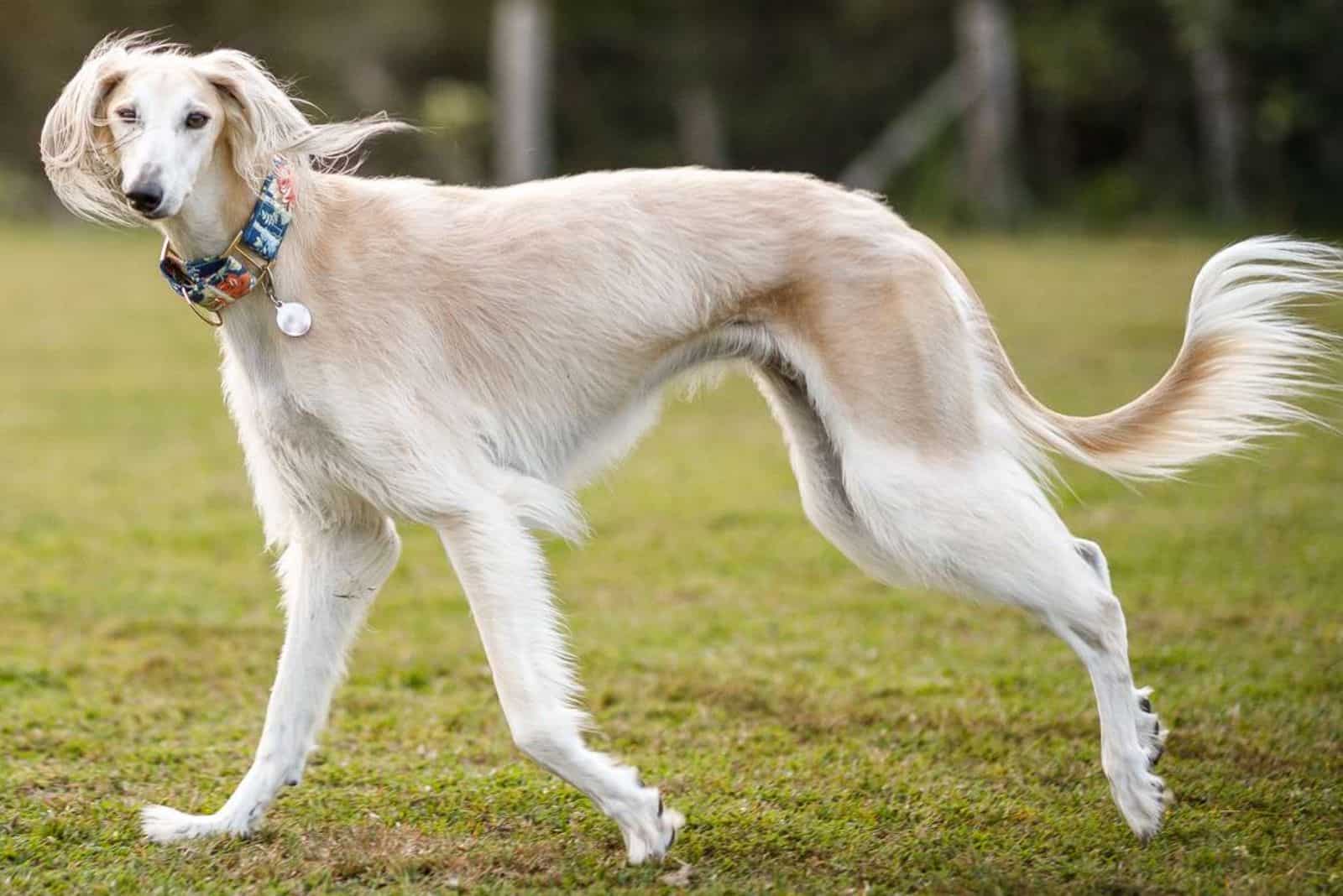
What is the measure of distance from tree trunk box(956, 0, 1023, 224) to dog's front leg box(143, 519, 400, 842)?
22.0 metres

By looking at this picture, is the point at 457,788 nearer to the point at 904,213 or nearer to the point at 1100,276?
the point at 1100,276

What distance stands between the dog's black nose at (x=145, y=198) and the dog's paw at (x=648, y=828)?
1.95m

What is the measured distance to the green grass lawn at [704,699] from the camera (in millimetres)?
4320

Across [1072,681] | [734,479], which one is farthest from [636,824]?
[734,479]

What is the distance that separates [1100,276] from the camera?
18.9 m

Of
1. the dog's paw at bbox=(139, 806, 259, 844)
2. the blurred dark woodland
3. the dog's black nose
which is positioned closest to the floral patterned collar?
the dog's black nose

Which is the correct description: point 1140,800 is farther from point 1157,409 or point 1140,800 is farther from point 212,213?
point 212,213

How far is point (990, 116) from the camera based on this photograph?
26.2m

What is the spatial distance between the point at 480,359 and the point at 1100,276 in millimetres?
15682

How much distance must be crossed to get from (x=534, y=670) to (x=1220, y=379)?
2.27 meters

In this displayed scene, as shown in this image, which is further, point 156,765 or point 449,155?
Result: point 449,155

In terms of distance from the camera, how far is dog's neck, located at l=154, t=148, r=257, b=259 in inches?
161

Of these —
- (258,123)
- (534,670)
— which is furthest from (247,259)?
(534,670)

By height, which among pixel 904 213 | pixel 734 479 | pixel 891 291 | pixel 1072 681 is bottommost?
pixel 904 213
